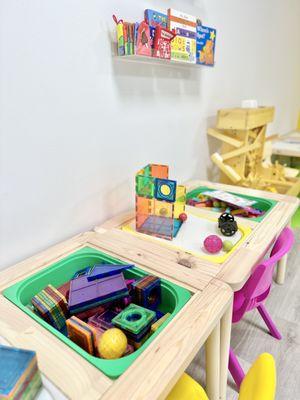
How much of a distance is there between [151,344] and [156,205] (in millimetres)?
463

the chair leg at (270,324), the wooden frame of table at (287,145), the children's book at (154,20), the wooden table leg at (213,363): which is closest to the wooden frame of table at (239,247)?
the wooden table leg at (213,363)

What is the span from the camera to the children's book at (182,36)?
1043 millimetres

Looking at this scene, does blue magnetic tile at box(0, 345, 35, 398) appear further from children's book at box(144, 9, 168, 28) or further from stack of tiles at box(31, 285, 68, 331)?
children's book at box(144, 9, 168, 28)

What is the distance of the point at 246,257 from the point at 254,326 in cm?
55

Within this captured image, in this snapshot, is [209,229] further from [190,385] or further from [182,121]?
[182,121]

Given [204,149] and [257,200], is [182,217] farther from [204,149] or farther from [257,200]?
[204,149]

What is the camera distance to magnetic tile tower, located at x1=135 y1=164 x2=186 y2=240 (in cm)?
87

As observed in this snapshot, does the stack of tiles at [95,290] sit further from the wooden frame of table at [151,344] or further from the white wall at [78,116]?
the white wall at [78,116]

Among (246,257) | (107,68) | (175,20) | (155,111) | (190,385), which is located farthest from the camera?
(155,111)

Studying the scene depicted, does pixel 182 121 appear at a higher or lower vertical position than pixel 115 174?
higher

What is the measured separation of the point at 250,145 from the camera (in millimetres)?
1532

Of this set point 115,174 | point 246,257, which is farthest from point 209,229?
point 115,174

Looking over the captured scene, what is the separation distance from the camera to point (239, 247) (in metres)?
0.83

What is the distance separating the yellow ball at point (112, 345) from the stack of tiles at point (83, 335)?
0.02 metres
